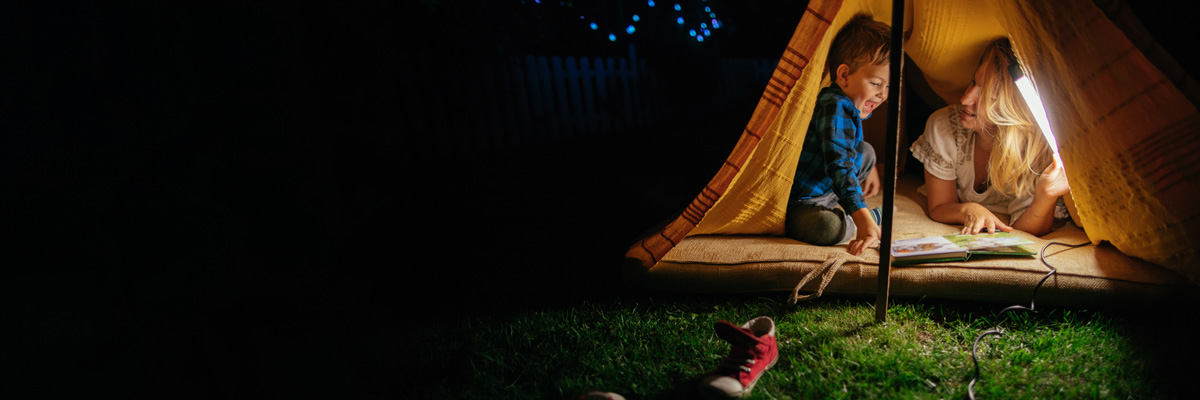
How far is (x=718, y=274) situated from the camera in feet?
7.15

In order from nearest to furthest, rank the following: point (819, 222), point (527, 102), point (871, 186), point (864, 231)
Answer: point (864, 231)
point (819, 222)
point (871, 186)
point (527, 102)

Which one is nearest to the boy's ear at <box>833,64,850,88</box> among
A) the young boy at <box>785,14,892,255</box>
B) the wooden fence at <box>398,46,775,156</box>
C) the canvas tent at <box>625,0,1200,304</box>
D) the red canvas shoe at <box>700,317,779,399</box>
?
the young boy at <box>785,14,892,255</box>

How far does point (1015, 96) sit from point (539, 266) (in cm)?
258

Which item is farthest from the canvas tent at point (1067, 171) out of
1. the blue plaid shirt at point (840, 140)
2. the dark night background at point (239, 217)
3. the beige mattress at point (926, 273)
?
the dark night background at point (239, 217)

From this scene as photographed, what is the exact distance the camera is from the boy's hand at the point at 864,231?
6.90 ft

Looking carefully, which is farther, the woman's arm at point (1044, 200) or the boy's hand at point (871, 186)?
the boy's hand at point (871, 186)

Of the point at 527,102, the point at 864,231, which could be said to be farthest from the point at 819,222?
the point at 527,102

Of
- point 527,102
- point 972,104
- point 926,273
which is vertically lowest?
point 926,273

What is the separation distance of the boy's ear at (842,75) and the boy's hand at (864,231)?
2.03 ft

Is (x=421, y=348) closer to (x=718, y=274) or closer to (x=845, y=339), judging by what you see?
(x=718, y=274)

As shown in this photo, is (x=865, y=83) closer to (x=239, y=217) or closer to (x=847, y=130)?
(x=847, y=130)

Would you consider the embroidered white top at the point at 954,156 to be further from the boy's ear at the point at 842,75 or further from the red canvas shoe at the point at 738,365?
the red canvas shoe at the point at 738,365

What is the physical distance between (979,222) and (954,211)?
0.65 ft

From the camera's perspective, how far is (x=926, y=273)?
1949mm
